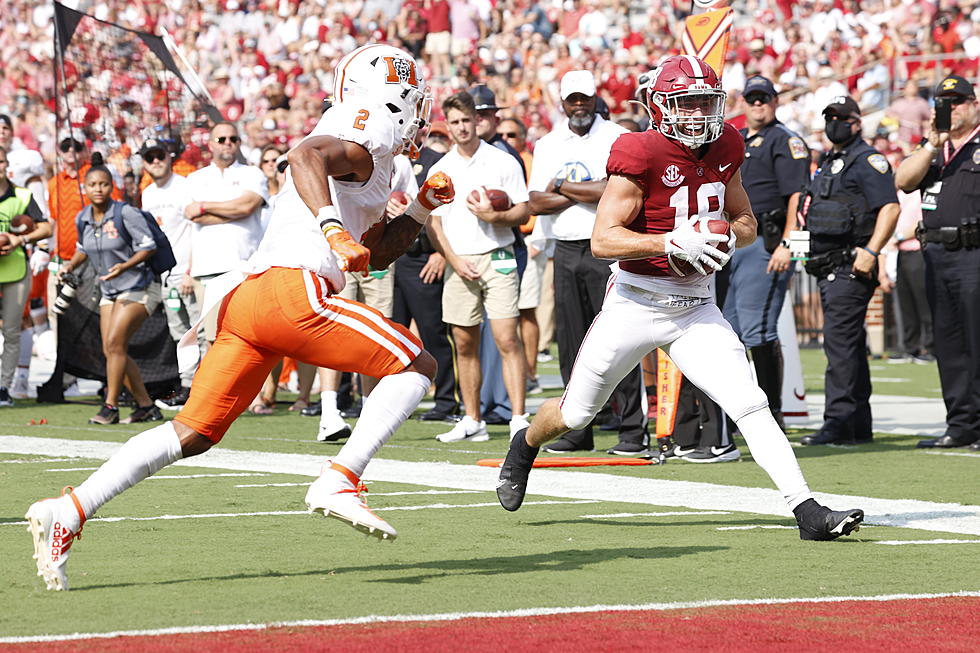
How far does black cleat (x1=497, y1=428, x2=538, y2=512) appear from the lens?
7129 mm

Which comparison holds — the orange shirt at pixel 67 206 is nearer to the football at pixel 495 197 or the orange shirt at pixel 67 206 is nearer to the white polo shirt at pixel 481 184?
the white polo shirt at pixel 481 184

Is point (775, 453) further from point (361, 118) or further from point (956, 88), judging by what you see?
point (956, 88)

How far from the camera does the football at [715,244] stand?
21.4ft

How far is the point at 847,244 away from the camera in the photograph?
10766 millimetres

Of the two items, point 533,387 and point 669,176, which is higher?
point 669,176

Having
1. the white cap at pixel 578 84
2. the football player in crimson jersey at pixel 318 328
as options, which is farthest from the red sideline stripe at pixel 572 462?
the football player in crimson jersey at pixel 318 328

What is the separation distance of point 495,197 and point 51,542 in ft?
19.4

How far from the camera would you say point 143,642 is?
4520 mm

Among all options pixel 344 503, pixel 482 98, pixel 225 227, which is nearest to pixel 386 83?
pixel 344 503

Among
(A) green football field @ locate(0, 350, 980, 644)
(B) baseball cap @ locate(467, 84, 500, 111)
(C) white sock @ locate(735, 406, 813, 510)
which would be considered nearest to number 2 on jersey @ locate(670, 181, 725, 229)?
(C) white sock @ locate(735, 406, 813, 510)

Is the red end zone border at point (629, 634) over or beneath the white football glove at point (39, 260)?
over

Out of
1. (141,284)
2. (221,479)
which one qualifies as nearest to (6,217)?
(141,284)

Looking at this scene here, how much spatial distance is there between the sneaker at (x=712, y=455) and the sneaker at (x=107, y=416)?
4.67 m

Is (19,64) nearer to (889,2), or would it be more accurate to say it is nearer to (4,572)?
(889,2)
